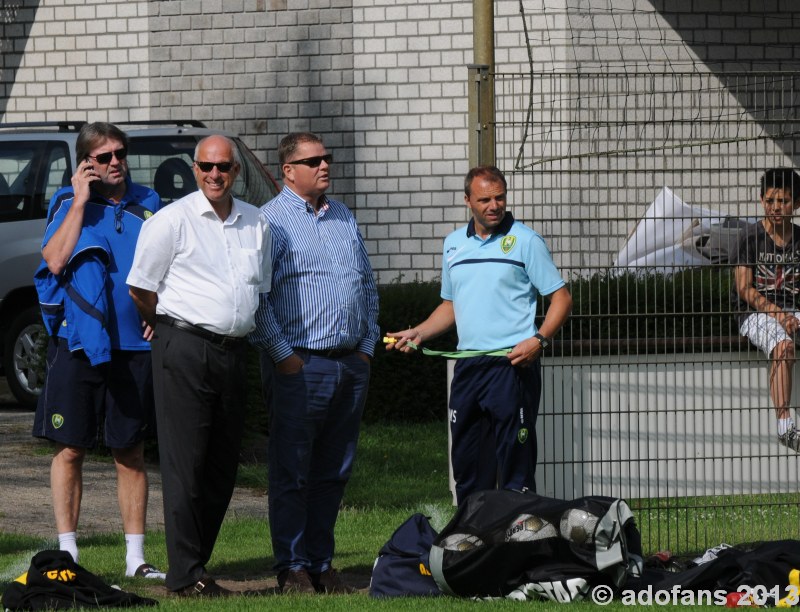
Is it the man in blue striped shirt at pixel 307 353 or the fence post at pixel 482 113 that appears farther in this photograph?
the fence post at pixel 482 113

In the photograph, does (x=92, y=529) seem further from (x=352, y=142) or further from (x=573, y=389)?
(x=352, y=142)

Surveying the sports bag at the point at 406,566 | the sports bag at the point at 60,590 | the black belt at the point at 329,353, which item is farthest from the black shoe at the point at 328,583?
the black belt at the point at 329,353

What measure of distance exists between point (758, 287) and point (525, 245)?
1489 mm

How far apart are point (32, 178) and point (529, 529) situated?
7.17m

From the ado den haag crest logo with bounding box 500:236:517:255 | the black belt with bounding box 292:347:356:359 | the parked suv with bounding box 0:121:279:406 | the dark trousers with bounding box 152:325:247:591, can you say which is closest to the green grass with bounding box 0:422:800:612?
the dark trousers with bounding box 152:325:247:591

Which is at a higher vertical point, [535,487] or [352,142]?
[352,142]

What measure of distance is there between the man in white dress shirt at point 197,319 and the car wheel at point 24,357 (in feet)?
18.1

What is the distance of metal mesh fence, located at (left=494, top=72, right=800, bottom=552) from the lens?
6.86 meters

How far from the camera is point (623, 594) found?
5648 millimetres

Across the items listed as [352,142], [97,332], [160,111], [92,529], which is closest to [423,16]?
[352,142]

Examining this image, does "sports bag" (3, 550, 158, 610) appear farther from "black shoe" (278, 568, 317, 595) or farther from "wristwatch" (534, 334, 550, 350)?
"wristwatch" (534, 334, 550, 350)

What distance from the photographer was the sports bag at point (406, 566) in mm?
5922

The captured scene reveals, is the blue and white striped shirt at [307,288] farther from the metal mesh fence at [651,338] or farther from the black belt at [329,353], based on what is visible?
the metal mesh fence at [651,338]

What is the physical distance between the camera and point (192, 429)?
5.84 meters
